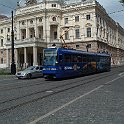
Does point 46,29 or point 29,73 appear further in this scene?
point 46,29

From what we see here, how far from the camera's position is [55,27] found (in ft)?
271

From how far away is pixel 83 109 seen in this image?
1041 centimetres

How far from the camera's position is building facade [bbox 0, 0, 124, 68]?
76.8 m

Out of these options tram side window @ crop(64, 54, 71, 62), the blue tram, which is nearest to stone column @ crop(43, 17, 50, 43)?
the blue tram

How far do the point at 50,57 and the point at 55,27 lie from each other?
5585 cm

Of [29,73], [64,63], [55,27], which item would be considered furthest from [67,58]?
[55,27]

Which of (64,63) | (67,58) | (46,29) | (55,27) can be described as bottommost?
(64,63)

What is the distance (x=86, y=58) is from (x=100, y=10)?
1946 inches

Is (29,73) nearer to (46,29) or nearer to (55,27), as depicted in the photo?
(46,29)

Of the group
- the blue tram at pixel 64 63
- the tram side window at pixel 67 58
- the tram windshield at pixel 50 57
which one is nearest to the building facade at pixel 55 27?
the blue tram at pixel 64 63

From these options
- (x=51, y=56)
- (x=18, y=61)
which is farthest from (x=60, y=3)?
(x=51, y=56)

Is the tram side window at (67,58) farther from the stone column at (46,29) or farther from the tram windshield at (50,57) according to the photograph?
the stone column at (46,29)

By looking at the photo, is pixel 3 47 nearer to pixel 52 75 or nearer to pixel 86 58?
pixel 86 58

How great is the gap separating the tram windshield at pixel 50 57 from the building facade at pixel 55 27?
44015 mm
